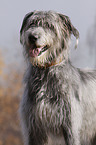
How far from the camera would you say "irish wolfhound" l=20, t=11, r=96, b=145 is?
4.26 meters

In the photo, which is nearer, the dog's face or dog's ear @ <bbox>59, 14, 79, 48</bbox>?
the dog's face

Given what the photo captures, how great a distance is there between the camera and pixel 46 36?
4156 mm

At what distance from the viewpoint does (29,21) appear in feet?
14.5

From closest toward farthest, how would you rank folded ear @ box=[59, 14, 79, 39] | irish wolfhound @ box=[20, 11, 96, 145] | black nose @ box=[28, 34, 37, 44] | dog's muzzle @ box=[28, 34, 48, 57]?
black nose @ box=[28, 34, 37, 44]
dog's muzzle @ box=[28, 34, 48, 57]
irish wolfhound @ box=[20, 11, 96, 145]
folded ear @ box=[59, 14, 79, 39]

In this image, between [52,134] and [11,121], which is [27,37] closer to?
[52,134]

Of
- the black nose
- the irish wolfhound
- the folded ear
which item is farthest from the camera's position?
the folded ear

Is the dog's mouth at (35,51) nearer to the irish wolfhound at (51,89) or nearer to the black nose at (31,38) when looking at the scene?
the irish wolfhound at (51,89)

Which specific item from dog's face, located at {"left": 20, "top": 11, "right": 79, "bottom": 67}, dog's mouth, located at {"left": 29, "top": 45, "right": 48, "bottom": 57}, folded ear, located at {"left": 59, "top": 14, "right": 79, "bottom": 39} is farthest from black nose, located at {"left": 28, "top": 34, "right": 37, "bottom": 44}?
folded ear, located at {"left": 59, "top": 14, "right": 79, "bottom": 39}

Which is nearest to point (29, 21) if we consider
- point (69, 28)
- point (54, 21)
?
point (54, 21)

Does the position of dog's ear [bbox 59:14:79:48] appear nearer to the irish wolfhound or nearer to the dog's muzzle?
the irish wolfhound

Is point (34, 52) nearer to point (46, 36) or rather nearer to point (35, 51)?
point (35, 51)

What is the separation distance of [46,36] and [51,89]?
→ 1.00m

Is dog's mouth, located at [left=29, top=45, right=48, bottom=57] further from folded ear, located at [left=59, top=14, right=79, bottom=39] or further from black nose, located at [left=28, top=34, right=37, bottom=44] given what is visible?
folded ear, located at [left=59, top=14, right=79, bottom=39]

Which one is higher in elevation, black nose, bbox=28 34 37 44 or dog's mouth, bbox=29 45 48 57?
black nose, bbox=28 34 37 44
